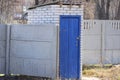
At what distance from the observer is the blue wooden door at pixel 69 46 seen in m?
10.5

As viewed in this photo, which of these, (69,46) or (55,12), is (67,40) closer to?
(69,46)

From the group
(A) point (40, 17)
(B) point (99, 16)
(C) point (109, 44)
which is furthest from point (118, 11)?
(A) point (40, 17)

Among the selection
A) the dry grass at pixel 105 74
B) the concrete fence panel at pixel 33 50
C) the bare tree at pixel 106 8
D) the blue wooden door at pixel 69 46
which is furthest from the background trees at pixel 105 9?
the blue wooden door at pixel 69 46

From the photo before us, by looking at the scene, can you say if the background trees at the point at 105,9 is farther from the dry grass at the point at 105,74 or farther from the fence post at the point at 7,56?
the fence post at the point at 7,56

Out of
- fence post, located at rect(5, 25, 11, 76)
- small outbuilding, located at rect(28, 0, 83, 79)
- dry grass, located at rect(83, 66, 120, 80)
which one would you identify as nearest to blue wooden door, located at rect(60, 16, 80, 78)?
small outbuilding, located at rect(28, 0, 83, 79)

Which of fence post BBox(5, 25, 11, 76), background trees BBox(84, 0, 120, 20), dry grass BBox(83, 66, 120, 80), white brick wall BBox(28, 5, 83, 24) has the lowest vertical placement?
dry grass BBox(83, 66, 120, 80)

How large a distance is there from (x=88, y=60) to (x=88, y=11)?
1125cm

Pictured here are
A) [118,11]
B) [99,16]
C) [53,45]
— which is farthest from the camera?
[99,16]

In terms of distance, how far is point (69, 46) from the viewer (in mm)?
10531

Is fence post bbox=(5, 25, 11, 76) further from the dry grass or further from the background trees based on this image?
the background trees

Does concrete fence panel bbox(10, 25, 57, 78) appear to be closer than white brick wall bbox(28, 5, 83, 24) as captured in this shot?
Yes

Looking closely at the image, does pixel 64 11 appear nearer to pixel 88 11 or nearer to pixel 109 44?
pixel 109 44

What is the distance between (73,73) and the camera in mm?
10602

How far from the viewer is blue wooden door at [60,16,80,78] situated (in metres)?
10.5
